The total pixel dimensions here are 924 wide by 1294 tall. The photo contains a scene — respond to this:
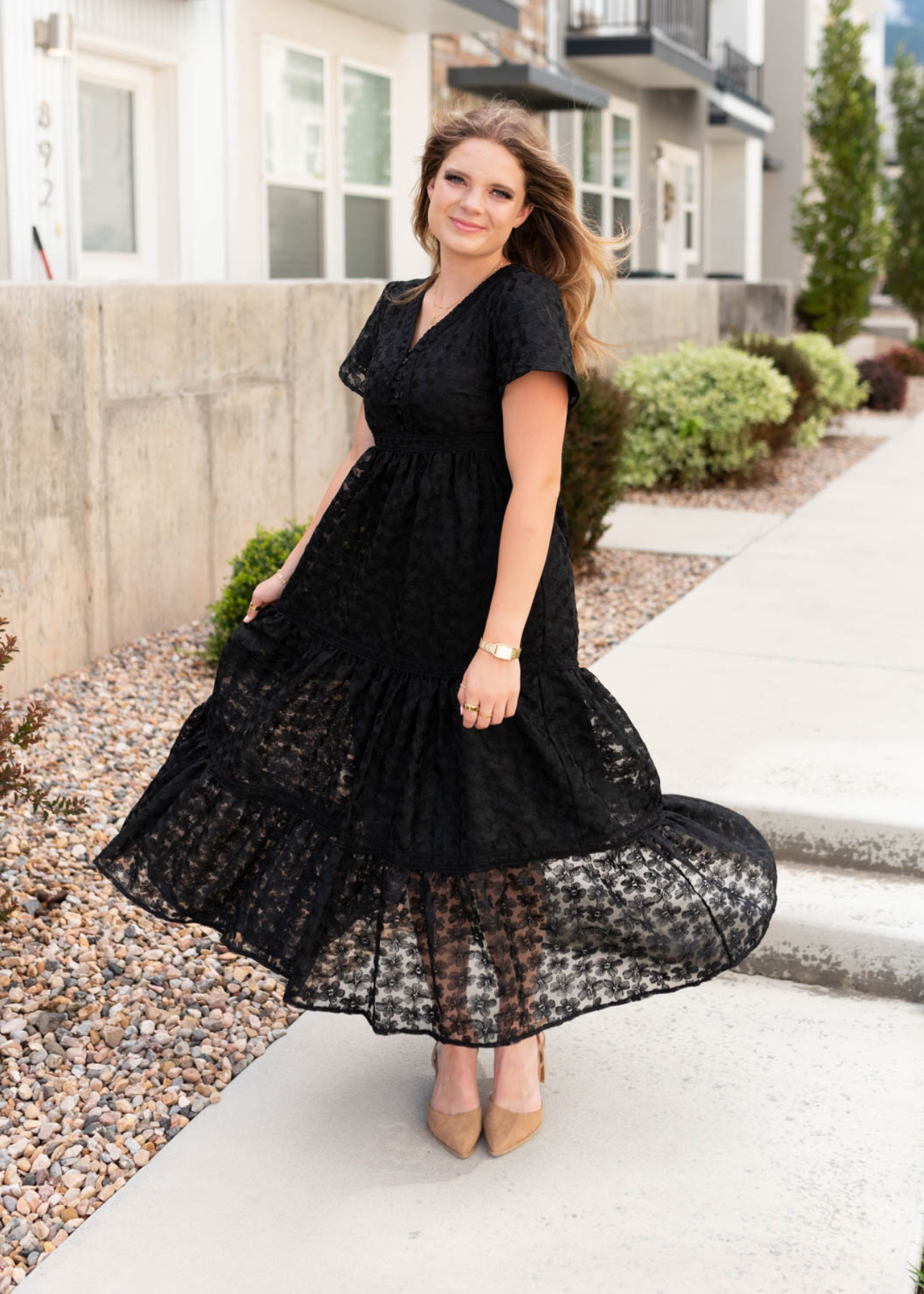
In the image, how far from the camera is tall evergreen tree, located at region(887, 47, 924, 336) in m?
28.3

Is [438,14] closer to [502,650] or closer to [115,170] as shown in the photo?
[115,170]

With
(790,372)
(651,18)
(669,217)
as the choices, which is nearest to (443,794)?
(790,372)

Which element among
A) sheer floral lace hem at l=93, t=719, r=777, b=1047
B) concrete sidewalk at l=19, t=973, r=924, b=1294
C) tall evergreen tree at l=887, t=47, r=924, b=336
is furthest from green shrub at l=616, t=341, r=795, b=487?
tall evergreen tree at l=887, t=47, r=924, b=336

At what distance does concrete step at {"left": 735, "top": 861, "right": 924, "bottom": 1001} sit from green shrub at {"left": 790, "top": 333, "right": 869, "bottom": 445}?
9696 mm

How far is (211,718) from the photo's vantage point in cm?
277

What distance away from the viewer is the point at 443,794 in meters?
2.46

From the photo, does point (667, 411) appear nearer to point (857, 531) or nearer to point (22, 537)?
point (857, 531)

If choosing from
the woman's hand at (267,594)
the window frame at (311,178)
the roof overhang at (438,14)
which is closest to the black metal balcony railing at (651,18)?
the roof overhang at (438,14)

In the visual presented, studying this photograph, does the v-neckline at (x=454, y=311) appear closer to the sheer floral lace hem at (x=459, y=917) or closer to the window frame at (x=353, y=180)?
the sheer floral lace hem at (x=459, y=917)

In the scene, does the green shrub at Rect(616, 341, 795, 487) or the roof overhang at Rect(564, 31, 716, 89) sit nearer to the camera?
the green shrub at Rect(616, 341, 795, 487)

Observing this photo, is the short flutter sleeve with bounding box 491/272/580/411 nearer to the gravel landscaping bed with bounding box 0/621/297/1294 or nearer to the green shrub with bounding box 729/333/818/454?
the gravel landscaping bed with bounding box 0/621/297/1294

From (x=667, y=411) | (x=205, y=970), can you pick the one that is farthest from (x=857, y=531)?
(x=205, y=970)

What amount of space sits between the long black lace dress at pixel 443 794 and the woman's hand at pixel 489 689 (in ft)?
0.22

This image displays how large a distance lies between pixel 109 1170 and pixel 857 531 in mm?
6957
